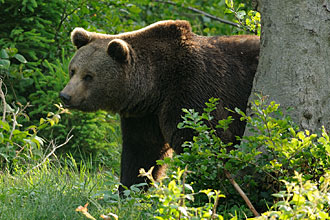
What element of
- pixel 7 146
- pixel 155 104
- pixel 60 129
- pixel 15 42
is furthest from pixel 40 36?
pixel 155 104

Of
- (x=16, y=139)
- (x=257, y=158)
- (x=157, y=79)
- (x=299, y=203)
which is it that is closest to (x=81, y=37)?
(x=157, y=79)

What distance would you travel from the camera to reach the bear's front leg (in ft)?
19.8

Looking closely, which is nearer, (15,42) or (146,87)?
(146,87)

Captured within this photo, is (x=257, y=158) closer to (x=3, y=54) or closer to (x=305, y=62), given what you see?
(x=305, y=62)

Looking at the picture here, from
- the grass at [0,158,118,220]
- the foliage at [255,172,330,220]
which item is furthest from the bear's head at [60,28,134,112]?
the foliage at [255,172,330,220]

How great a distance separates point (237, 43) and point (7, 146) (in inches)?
108

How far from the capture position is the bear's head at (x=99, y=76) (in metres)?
5.74

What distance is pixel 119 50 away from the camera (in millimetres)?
5711

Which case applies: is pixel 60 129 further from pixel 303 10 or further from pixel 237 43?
pixel 303 10

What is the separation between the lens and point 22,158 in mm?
6121

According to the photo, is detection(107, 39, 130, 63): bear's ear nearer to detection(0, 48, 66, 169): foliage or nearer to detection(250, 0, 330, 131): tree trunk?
detection(0, 48, 66, 169): foliage

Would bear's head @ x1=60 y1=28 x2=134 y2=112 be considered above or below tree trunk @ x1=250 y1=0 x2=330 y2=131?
below

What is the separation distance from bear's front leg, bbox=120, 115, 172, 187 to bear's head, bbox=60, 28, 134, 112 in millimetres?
296

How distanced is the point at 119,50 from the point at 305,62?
2.18 metres
